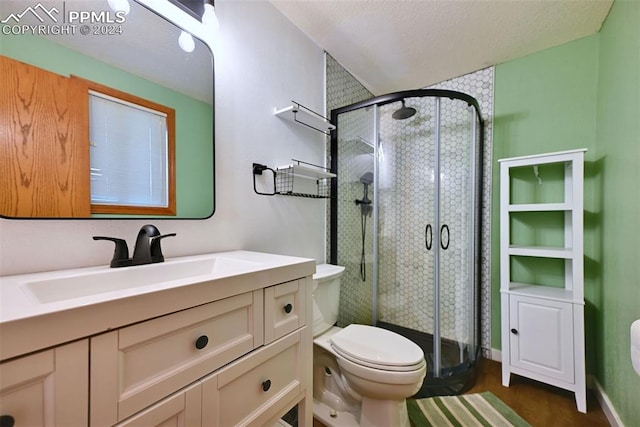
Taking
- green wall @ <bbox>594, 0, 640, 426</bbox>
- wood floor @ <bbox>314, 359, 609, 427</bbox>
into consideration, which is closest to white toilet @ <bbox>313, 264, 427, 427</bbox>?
wood floor @ <bbox>314, 359, 609, 427</bbox>

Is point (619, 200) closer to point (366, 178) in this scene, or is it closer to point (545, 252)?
point (545, 252)

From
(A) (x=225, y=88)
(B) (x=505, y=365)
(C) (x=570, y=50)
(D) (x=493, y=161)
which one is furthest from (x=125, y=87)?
(C) (x=570, y=50)

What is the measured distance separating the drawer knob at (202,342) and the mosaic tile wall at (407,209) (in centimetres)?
136

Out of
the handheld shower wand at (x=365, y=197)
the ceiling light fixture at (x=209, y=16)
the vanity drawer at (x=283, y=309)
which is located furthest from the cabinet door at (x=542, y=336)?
the ceiling light fixture at (x=209, y=16)

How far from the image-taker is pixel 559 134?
6.32 feet

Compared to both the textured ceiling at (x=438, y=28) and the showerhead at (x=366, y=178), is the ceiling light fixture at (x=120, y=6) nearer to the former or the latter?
the textured ceiling at (x=438, y=28)

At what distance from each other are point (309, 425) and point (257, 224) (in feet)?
3.13

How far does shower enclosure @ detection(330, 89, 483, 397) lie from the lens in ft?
6.39

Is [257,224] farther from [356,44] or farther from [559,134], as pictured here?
[559,134]

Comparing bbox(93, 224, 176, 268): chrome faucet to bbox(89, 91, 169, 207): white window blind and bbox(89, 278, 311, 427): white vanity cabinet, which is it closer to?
bbox(89, 91, 169, 207): white window blind

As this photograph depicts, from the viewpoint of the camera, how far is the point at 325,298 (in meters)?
1.60

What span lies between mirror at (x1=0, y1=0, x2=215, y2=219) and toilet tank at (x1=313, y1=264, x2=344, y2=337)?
0.73 meters

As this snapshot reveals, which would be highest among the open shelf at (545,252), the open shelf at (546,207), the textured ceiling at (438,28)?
the textured ceiling at (438,28)

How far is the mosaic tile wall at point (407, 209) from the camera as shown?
1.99m
